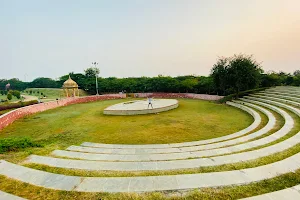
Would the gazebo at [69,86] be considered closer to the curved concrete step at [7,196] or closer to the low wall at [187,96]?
the low wall at [187,96]

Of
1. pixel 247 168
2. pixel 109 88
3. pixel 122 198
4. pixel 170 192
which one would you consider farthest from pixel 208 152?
pixel 109 88

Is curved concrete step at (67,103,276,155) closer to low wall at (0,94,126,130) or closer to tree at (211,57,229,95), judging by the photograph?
low wall at (0,94,126,130)

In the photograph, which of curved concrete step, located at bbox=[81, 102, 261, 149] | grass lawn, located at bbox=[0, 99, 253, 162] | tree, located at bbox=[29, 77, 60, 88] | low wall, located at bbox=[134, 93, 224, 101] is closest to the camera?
curved concrete step, located at bbox=[81, 102, 261, 149]

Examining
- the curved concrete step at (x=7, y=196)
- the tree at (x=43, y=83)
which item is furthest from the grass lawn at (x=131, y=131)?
the tree at (x=43, y=83)

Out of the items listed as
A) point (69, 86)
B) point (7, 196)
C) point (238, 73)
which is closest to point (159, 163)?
point (7, 196)

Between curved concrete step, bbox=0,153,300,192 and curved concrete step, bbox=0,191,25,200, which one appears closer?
curved concrete step, bbox=0,191,25,200

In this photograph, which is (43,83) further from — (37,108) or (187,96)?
(187,96)

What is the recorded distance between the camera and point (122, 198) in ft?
12.3

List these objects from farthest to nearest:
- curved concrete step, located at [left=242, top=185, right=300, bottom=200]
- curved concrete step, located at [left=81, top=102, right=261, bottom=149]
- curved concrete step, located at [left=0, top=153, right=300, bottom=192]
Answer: curved concrete step, located at [left=81, top=102, right=261, bottom=149] < curved concrete step, located at [left=0, top=153, right=300, bottom=192] < curved concrete step, located at [left=242, top=185, right=300, bottom=200]

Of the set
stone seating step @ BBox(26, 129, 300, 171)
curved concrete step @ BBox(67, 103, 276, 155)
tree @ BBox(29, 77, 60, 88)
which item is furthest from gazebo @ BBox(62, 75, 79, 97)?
tree @ BBox(29, 77, 60, 88)

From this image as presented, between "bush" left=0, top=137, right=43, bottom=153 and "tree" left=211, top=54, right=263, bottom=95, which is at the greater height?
"tree" left=211, top=54, right=263, bottom=95

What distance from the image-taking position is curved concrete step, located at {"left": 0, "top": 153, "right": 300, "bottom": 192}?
4.12 meters

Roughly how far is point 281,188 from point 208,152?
3078 millimetres

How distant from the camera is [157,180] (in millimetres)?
4387
